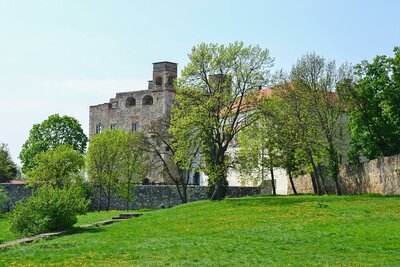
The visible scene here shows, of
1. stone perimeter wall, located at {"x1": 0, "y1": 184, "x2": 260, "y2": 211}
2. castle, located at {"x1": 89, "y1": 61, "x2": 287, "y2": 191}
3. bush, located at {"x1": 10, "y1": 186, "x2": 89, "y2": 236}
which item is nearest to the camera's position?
bush, located at {"x1": 10, "y1": 186, "x2": 89, "y2": 236}

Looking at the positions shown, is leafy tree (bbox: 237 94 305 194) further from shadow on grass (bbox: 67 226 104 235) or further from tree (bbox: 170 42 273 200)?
shadow on grass (bbox: 67 226 104 235)

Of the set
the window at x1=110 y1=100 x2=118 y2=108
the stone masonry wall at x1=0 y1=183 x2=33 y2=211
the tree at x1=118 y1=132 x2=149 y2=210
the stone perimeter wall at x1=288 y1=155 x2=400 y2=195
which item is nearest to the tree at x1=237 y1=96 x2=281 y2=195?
the stone perimeter wall at x1=288 y1=155 x2=400 y2=195

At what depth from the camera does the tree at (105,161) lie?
5675 cm

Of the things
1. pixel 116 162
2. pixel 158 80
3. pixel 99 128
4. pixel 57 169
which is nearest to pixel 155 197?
pixel 116 162

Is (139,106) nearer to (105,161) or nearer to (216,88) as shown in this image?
(105,161)

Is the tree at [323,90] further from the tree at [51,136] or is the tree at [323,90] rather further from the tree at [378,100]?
the tree at [51,136]

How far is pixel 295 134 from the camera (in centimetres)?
4084

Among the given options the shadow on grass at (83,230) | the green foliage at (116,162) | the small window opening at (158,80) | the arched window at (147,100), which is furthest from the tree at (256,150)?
the arched window at (147,100)

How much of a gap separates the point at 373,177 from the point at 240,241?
84.1ft

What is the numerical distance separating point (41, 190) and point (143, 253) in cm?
1016

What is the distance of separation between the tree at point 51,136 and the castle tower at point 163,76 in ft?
41.4

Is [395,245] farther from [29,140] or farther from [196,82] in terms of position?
[29,140]

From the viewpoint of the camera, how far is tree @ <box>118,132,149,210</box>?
5647 cm

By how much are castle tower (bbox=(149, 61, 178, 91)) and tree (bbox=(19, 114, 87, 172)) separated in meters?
12.6
